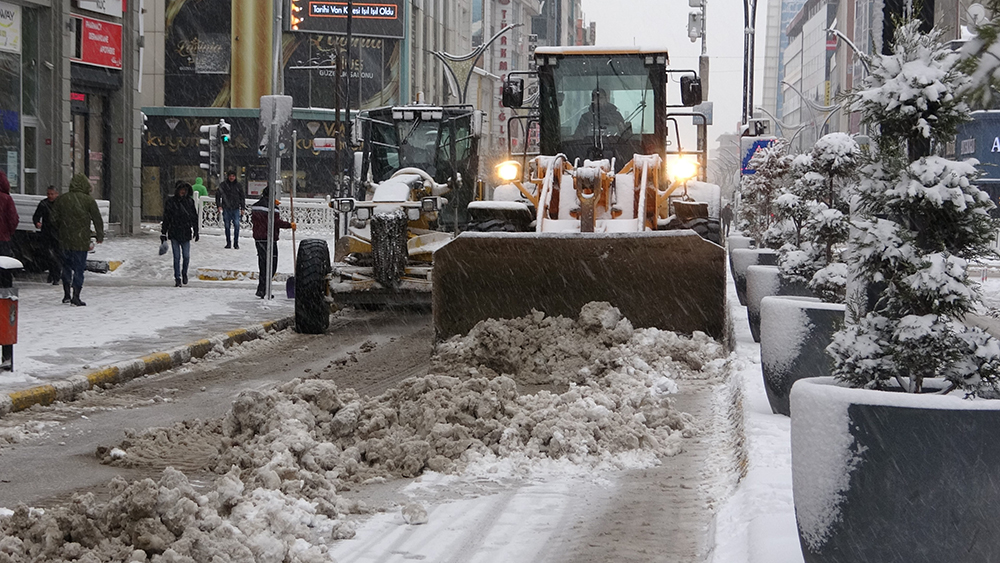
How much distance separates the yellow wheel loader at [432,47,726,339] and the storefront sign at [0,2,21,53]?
44.3ft

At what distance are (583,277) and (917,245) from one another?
6.21 metres

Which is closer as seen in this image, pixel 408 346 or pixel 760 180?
pixel 408 346

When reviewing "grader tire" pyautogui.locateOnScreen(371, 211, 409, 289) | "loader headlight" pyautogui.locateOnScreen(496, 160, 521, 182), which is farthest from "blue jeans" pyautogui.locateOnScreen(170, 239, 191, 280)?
"loader headlight" pyautogui.locateOnScreen(496, 160, 521, 182)

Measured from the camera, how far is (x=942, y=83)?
427cm

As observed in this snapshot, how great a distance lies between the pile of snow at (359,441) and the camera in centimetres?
468

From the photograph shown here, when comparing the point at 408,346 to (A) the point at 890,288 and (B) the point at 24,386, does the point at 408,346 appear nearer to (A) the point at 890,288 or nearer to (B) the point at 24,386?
(B) the point at 24,386

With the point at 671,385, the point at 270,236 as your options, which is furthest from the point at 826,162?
the point at 270,236

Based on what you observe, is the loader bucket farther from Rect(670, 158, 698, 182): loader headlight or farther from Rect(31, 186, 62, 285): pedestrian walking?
Rect(31, 186, 62, 285): pedestrian walking

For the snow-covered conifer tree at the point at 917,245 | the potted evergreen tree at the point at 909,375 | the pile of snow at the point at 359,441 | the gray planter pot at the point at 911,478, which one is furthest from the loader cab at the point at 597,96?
the gray planter pot at the point at 911,478

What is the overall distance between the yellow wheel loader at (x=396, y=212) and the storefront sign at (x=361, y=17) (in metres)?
34.8

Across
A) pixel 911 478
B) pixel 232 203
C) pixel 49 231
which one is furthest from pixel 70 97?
pixel 911 478

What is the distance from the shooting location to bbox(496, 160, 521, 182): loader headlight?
12.7 metres

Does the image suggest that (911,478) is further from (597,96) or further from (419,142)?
(419,142)

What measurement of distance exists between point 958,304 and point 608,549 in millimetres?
1833
